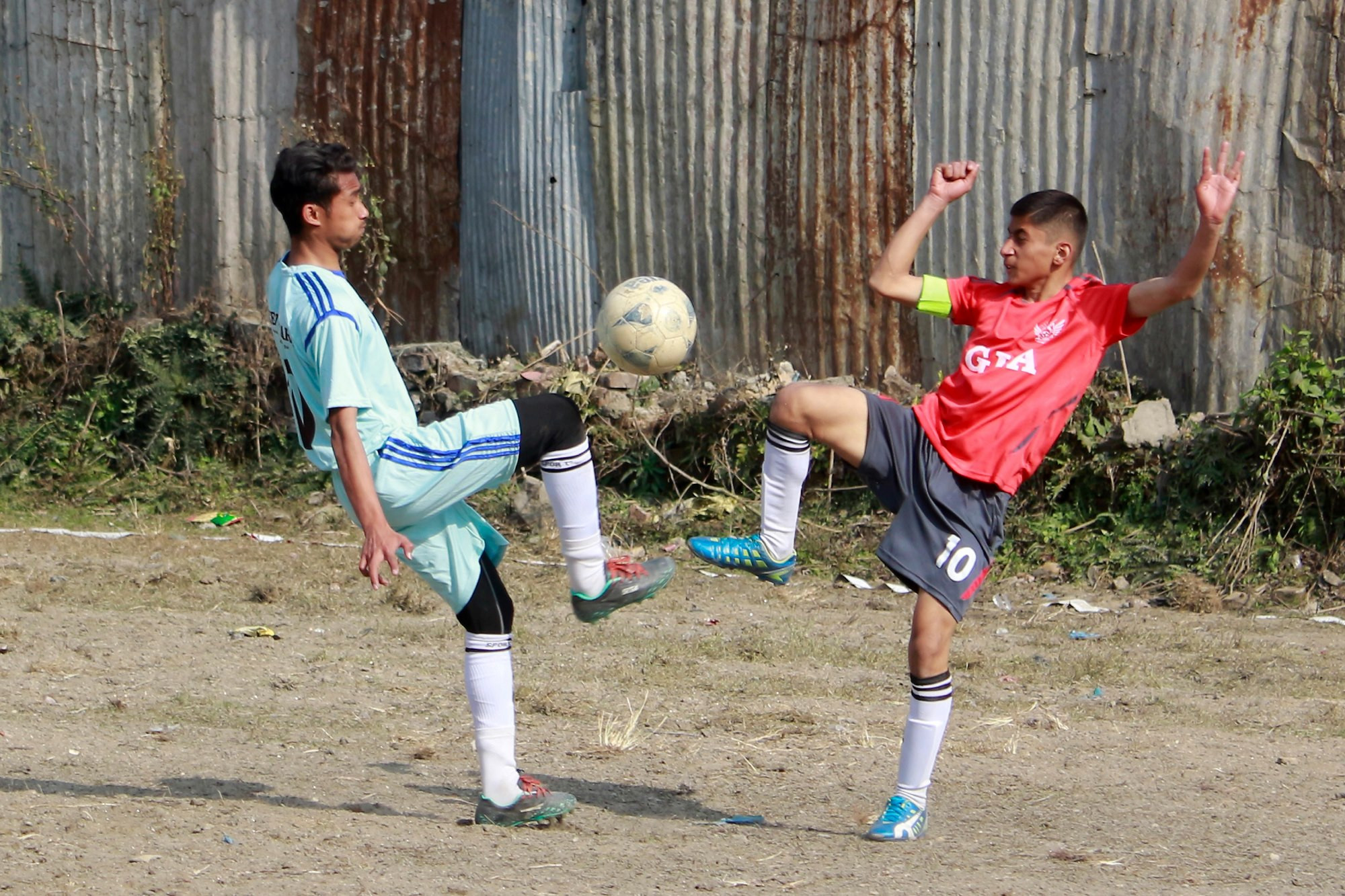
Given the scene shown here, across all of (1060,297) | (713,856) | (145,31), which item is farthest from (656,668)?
(145,31)

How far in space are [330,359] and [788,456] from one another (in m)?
1.36

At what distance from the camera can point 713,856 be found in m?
3.91

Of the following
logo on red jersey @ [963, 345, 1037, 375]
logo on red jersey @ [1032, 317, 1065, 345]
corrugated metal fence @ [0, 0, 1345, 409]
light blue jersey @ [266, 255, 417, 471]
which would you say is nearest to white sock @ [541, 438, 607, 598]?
light blue jersey @ [266, 255, 417, 471]

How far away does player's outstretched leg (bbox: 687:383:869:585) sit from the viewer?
4.11 meters

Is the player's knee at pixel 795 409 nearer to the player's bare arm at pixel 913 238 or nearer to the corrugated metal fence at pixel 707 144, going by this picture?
the player's bare arm at pixel 913 238

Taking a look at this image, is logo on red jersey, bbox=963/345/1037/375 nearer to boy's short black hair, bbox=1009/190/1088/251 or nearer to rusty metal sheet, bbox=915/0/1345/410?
boy's short black hair, bbox=1009/190/1088/251

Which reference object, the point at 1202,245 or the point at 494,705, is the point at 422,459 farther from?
the point at 1202,245

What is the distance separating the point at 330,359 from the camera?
3.70m

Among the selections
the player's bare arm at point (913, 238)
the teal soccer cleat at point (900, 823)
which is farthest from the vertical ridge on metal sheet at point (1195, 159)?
the teal soccer cleat at point (900, 823)

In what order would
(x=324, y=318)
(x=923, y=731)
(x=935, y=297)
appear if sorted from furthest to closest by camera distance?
(x=935, y=297)
(x=923, y=731)
(x=324, y=318)

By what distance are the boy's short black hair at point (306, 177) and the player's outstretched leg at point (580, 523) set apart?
2.51ft

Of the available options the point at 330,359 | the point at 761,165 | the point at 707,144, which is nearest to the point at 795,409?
the point at 330,359

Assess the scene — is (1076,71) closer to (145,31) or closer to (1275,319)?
(1275,319)

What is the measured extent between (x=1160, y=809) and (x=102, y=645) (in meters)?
4.41
